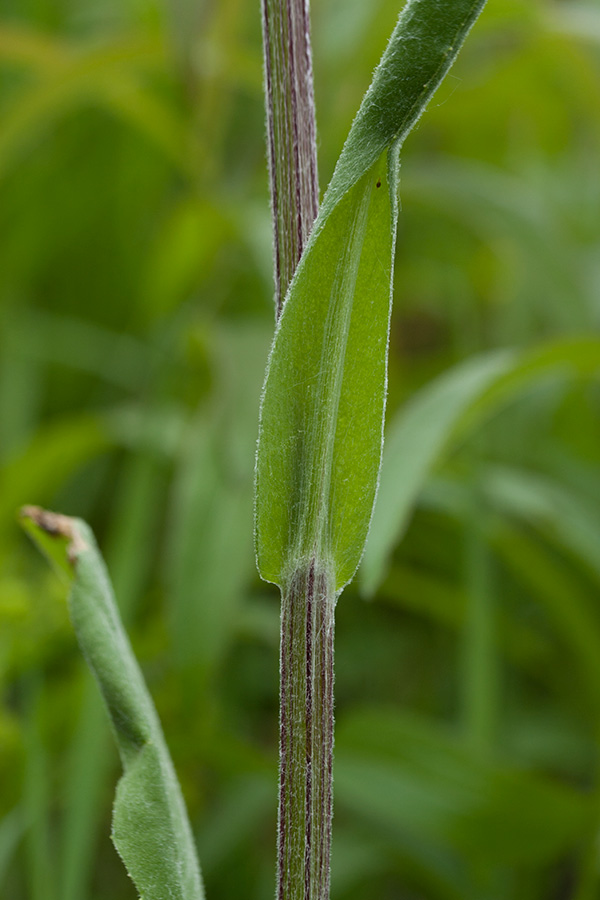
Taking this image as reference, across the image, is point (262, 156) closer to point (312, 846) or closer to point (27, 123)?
point (27, 123)

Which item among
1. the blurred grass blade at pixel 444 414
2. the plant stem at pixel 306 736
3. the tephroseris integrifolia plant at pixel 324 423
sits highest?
the blurred grass blade at pixel 444 414

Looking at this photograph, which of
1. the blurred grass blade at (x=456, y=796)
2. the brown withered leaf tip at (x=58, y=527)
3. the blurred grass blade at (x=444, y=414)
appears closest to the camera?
the brown withered leaf tip at (x=58, y=527)

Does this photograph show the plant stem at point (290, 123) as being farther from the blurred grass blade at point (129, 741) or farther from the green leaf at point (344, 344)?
the blurred grass blade at point (129, 741)

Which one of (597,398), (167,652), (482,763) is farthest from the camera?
(597,398)

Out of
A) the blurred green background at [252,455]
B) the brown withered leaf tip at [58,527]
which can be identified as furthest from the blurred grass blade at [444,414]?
the brown withered leaf tip at [58,527]

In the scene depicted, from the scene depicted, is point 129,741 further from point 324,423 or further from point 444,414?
point 444,414

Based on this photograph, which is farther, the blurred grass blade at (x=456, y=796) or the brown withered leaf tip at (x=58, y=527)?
the blurred grass blade at (x=456, y=796)

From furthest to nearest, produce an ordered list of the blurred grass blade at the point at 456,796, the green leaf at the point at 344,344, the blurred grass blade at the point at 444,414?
the blurred grass blade at the point at 456,796
the blurred grass blade at the point at 444,414
the green leaf at the point at 344,344

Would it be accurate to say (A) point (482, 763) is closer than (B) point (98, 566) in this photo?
No

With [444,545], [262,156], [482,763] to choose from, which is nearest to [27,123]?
[262,156]
